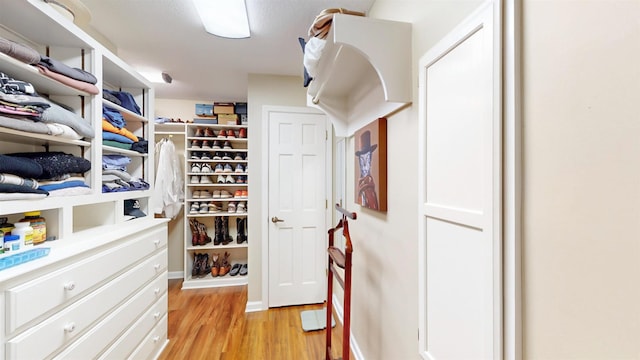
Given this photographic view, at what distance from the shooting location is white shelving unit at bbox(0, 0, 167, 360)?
98 cm

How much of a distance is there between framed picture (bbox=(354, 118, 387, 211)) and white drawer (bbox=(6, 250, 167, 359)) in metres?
1.47

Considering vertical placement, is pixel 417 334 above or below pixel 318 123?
below

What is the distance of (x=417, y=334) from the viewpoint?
108cm

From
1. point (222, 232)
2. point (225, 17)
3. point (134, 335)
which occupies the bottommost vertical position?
point (134, 335)

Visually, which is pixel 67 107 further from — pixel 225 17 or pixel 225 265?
pixel 225 265

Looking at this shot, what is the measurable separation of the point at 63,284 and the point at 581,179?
5.68 feet

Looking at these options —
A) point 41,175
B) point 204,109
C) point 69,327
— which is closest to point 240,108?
point 204,109

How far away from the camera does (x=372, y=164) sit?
4.79ft

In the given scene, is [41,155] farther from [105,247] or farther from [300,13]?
[300,13]

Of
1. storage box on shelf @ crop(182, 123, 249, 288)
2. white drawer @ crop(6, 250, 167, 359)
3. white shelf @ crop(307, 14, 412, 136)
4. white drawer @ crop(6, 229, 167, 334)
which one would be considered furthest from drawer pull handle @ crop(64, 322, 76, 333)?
storage box on shelf @ crop(182, 123, 249, 288)

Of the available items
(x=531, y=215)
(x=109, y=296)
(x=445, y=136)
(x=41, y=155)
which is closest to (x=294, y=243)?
(x=109, y=296)

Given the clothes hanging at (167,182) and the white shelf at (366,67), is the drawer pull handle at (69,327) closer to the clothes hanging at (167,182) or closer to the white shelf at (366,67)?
the white shelf at (366,67)

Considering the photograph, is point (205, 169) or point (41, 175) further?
point (205, 169)

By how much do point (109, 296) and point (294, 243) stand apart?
1.66 metres
